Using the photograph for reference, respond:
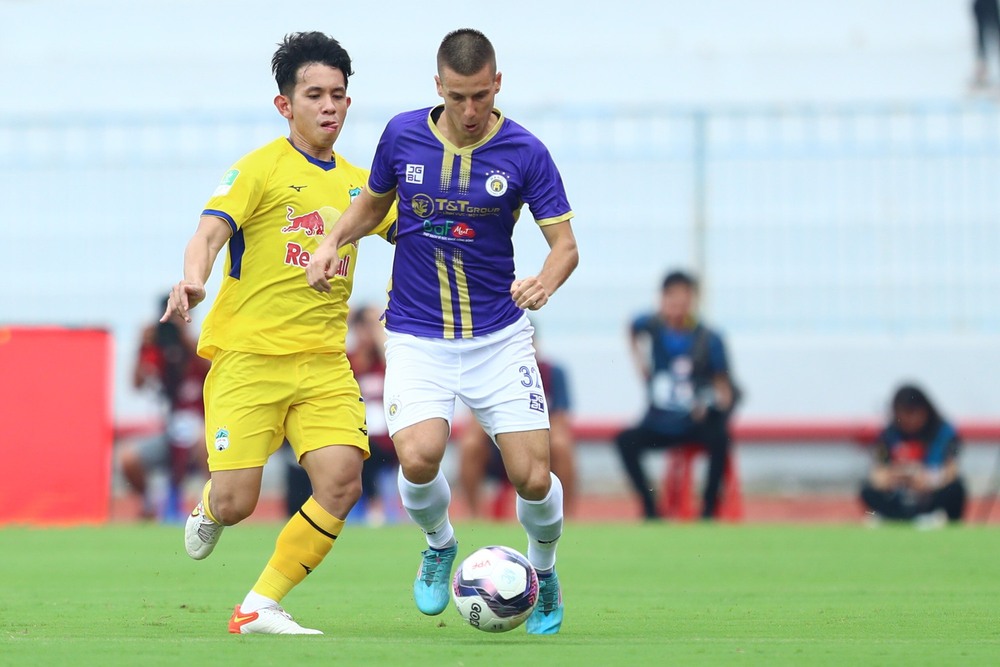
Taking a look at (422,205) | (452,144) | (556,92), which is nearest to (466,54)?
(452,144)

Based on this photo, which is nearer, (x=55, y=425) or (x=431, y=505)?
(x=431, y=505)

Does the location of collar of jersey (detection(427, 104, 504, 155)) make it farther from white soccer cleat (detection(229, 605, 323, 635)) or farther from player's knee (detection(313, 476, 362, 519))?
white soccer cleat (detection(229, 605, 323, 635))

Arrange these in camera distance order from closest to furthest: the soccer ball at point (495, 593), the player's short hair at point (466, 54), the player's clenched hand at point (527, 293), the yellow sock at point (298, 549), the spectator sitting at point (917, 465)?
the player's clenched hand at point (527, 293), the soccer ball at point (495, 593), the player's short hair at point (466, 54), the yellow sock at point (298, 549), the spectator sitting at point (917, 465)

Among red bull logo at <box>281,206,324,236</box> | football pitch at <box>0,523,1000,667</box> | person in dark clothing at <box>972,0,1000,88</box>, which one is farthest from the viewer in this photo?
person in dark clothing at <box>972,0,1000,88</box>

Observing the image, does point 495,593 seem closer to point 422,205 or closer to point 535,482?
point 535,482

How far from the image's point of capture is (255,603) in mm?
6406

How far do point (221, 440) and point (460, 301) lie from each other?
3.55ft

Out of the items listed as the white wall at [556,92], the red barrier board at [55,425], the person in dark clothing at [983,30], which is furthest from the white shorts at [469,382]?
the person in dark clothing at [983,30]

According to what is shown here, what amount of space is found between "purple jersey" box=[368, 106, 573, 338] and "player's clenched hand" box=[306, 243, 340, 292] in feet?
1.30

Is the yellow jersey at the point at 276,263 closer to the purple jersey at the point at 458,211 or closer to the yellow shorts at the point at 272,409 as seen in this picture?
the yellow shorts at the point at 272,409

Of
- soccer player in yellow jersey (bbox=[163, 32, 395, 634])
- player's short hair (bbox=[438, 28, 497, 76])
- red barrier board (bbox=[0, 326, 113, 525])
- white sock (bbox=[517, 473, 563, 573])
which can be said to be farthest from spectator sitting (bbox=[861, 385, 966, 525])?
player's short hair (bbox=[438, 28, 497, 76])

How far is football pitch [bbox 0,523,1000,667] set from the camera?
18.2ft

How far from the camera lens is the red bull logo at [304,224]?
6.75 m

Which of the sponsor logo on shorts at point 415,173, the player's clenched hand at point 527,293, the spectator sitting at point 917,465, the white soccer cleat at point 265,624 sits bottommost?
the spectator sitting at point 917,465
